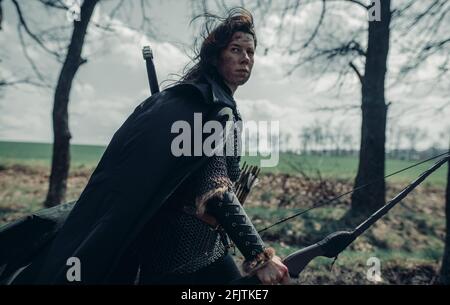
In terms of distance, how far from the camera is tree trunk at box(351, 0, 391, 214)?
8547 mm

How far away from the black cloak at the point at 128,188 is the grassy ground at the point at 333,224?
5.37ft

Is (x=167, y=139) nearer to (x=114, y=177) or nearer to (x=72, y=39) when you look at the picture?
(x=114, y=177)

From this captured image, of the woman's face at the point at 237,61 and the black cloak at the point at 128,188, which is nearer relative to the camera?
the black cloak at the point at 128,188

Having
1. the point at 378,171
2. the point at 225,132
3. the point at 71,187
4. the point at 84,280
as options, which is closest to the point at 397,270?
the point at 378,171

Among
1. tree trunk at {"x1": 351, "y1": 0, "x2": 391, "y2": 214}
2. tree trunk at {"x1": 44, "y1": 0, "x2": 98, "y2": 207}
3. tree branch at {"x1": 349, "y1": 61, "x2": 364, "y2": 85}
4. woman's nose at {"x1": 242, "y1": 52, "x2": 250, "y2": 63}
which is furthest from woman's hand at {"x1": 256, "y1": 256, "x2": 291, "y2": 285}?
tree trunk at {"x1": 44, "y1": 0, "x2": 98, "y2": 207}

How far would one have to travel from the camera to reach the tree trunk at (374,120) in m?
8.55

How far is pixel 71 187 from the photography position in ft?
43.6

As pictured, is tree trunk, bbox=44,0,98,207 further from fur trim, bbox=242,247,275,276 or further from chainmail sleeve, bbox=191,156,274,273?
fur trim, bbox=242,247,275,276

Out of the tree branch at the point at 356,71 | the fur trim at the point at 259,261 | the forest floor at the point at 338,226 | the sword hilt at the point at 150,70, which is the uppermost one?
the tree branch at the point at 356,71

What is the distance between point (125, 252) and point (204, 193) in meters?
0.52

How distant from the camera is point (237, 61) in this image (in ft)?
8.40

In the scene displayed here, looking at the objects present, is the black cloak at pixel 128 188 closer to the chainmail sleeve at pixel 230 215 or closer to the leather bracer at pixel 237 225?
the chainmail sleeve at pixel 230 215

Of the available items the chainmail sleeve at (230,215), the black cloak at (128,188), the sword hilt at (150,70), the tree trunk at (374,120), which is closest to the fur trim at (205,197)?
the chainmail sleeve at (230,215)

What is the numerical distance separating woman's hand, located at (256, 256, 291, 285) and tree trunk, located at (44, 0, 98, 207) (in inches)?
322
